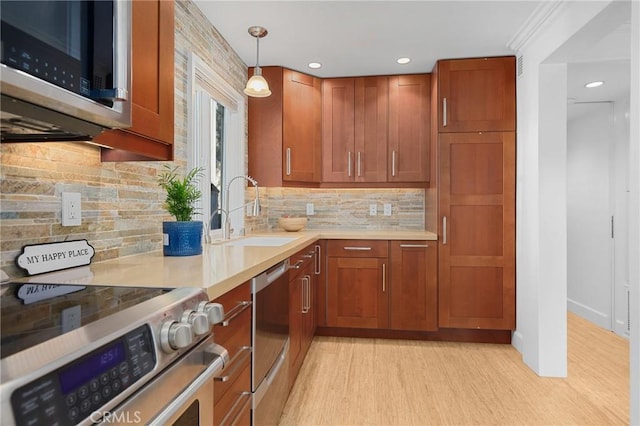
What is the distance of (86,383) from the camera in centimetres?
58

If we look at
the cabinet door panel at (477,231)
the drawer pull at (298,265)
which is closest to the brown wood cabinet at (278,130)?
the drawer pull at (298,265)

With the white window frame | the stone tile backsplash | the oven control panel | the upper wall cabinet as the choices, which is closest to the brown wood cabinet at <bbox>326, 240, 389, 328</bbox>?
→ the stone tile backsplash

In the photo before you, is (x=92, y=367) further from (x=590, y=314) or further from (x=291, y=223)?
(x=590, y=314)

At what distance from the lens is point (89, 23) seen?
936 mm

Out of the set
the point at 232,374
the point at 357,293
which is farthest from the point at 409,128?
the point at 232,374

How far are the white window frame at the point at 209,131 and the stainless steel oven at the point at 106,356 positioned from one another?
1063 millimetres

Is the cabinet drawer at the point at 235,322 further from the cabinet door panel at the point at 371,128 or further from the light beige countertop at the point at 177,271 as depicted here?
the cabinet door panel at the point at 371,128

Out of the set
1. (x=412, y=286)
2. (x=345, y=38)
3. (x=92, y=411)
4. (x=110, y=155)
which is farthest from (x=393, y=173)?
(x=92, y=411)

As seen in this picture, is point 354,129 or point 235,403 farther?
point 354,129

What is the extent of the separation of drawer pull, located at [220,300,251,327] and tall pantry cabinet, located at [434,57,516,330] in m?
2.16

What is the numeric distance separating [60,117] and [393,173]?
284 centimetres

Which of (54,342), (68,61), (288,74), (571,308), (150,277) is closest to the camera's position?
(54,342)

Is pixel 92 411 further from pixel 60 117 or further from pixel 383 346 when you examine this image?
pixel 383 346

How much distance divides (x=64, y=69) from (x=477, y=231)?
2.94m
